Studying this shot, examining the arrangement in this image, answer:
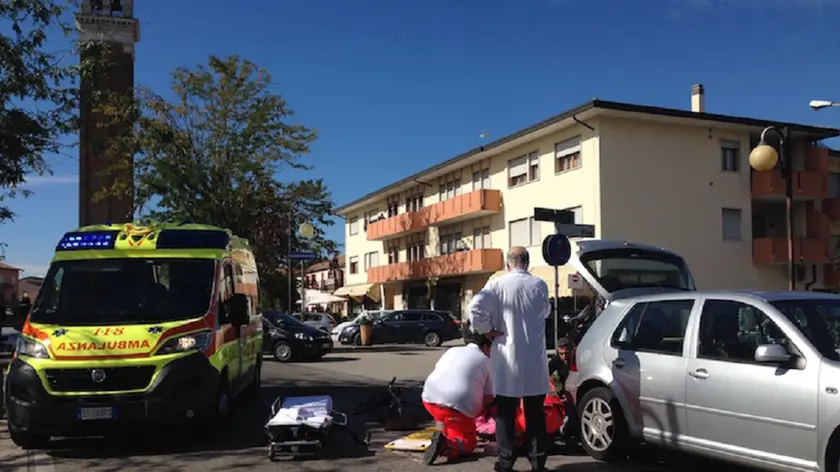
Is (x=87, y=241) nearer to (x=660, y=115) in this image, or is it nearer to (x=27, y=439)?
(x=27, y=439)

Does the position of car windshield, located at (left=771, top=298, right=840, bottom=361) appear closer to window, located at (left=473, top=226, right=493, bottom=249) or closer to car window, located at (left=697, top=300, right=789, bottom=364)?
car window, located at (left=697, top=300, right=789, bottom=364)

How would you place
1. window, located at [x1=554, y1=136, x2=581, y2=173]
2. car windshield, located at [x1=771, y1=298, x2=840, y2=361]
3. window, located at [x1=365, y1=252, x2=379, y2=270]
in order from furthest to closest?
window, located at [x1=365, y1=252, x2=379, y2=270] → window, located at [x1=554, y1=136, x2=581, y2=173] → car windshield, located at [x1=771, y1=298, x2=840, y2=361]

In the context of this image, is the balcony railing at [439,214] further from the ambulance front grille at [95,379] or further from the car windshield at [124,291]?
the ambulance front grille at [95,379]

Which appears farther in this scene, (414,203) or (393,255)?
(393,255)

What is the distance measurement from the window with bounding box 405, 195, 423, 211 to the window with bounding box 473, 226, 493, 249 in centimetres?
742

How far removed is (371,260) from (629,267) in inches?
1698

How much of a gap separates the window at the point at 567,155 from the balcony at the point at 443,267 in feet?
20.3

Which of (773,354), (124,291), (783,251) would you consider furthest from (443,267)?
(773,354)

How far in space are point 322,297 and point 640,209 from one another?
27247 millimetres

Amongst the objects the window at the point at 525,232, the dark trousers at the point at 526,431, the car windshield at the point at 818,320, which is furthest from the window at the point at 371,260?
the car windshield at the point at 818,320

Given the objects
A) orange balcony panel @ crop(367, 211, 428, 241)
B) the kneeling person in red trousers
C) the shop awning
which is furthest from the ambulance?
the shop awning

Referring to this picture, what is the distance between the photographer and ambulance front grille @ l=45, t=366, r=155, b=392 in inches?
297

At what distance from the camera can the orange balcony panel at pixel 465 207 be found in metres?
37.2

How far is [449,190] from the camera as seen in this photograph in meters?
43.0
